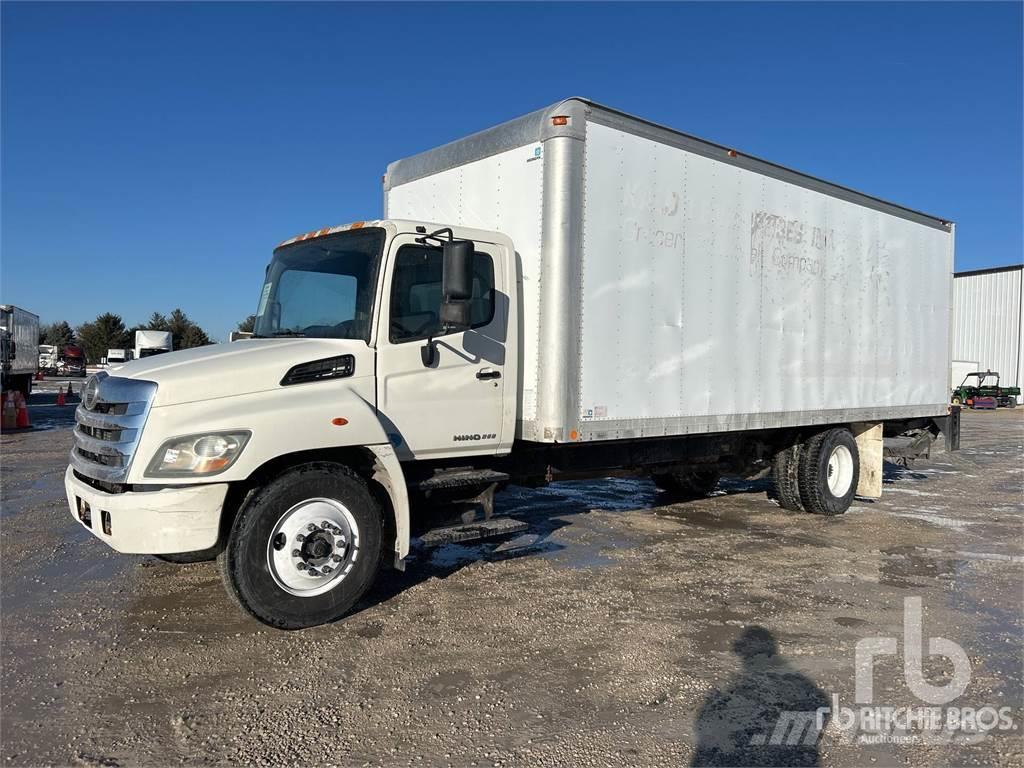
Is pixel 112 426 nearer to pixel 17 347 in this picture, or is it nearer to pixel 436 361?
pixel 436 361

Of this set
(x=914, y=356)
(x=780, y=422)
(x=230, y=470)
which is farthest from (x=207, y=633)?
(x=914, y=356)

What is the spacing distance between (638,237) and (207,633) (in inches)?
172

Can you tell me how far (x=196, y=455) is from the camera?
4434mm

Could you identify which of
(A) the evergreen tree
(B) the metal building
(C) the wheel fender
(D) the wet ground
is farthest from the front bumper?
(A) the evergreen tree

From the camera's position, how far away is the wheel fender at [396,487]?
5.06 meters

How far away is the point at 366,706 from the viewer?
12.6ft

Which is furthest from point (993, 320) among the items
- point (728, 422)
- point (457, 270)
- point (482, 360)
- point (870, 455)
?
point (457, 270)

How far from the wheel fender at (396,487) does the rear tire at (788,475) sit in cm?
553

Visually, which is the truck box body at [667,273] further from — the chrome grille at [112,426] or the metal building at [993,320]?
the metal building at [993,320]

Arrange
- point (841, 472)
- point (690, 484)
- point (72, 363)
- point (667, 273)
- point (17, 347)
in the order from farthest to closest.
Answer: point (72, 363) < point (17, 347) < point (690, 484) < point (841, 472) < point (667, 273)

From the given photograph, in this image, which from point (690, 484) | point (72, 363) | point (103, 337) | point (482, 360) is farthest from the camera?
point (103, 337)

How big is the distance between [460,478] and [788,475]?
504 cm

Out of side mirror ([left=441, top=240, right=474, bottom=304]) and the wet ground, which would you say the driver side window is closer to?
side mirror ([left=441, top=240, right=474, bottom=304])

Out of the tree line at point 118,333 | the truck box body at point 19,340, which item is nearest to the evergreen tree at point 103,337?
the tree line at point 118,333
